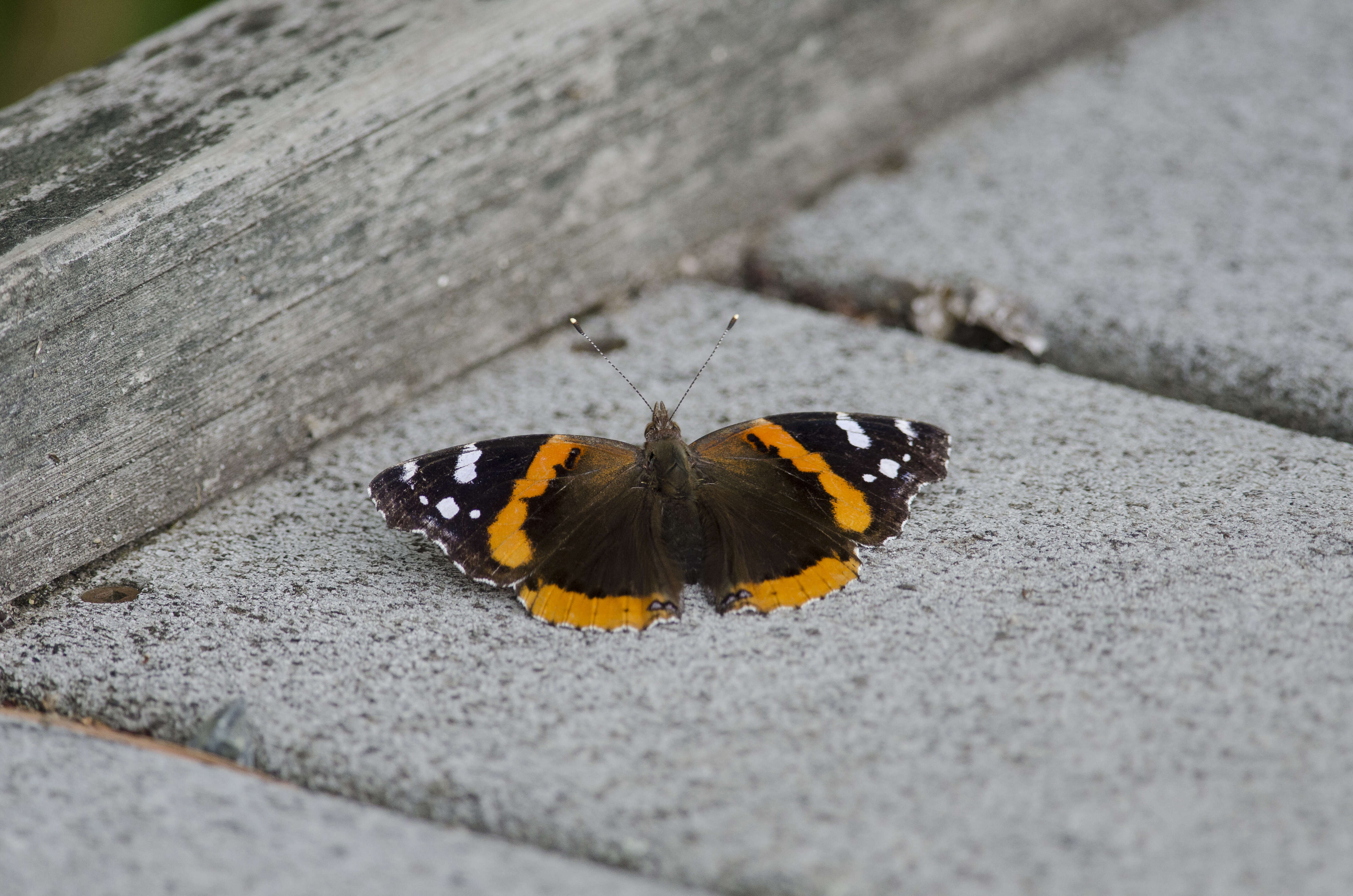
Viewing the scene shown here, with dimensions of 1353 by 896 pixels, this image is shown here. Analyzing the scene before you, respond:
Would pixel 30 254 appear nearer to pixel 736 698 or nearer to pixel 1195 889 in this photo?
pixel 736 698

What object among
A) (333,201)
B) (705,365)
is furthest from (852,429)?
(333,201)

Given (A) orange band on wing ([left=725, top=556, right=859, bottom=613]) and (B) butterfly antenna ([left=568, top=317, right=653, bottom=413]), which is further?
(B) butterfly antenna ([left=568, top=317, right=653, bottom=413])

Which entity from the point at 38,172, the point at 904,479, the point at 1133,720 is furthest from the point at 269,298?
the point at 1133,720

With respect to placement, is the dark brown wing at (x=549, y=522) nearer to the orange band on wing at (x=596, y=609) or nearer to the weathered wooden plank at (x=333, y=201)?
the orange band on wing at (x=596, y=609)

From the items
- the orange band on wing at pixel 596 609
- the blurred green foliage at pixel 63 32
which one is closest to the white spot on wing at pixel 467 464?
the orange band on wing at pixel 596 609

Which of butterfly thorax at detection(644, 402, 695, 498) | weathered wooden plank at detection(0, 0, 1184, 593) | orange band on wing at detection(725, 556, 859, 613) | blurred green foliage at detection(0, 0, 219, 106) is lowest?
orange band on wing at detection(725, 556, 859, 613)

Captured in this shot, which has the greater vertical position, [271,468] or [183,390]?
[183,390]

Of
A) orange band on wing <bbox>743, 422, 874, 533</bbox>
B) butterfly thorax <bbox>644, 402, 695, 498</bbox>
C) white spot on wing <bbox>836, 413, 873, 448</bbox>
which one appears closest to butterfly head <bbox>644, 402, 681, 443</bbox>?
butterfly thorax <bbox>644, 402, 695, 498</bbox>

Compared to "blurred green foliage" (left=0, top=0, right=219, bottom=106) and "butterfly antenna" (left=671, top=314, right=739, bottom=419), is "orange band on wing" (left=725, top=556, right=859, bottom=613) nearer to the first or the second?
"butterfly antenna" (left=671, top=314, right=739, bottom=419)
